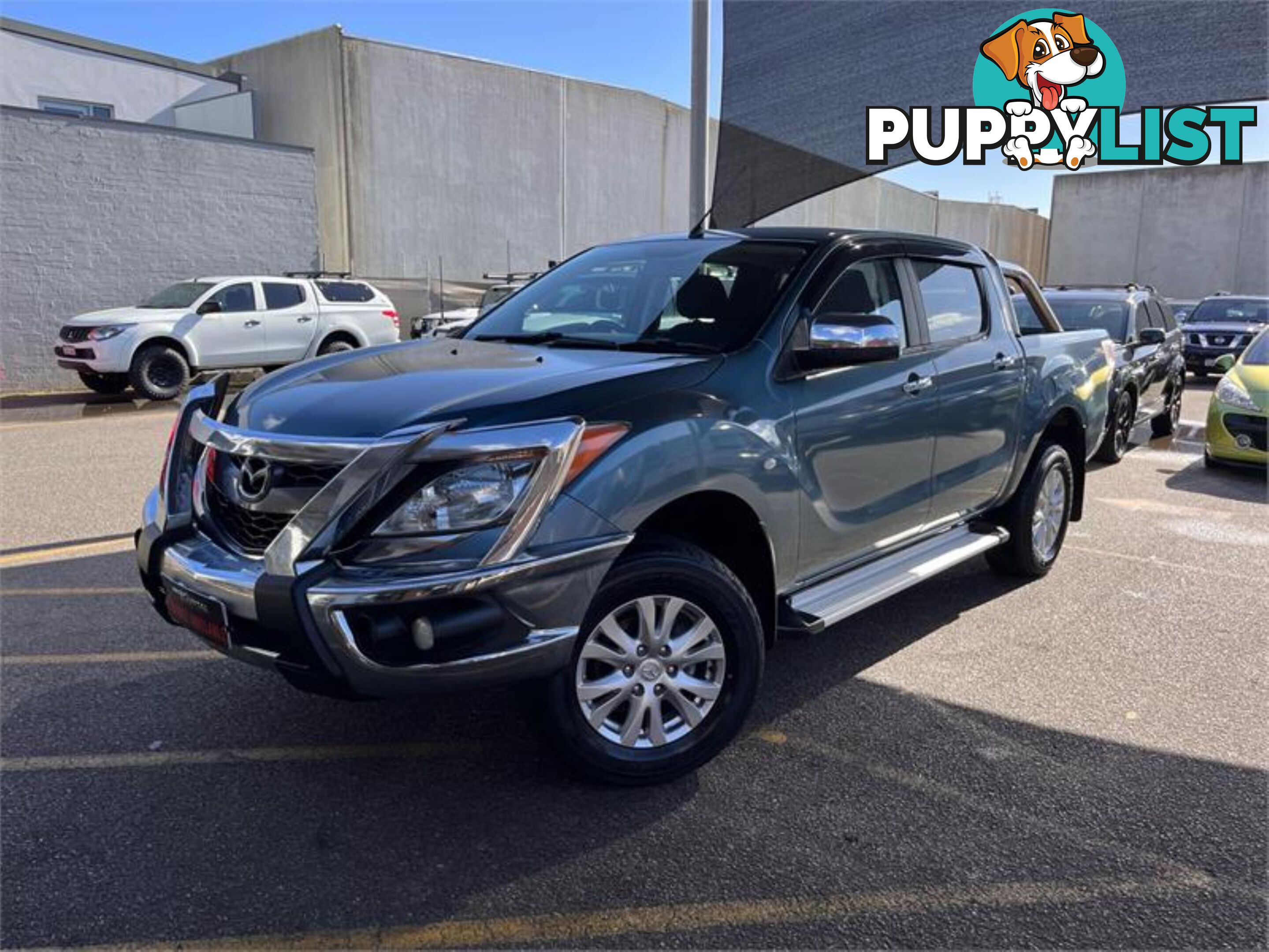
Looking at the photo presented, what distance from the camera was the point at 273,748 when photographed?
3.45 meters

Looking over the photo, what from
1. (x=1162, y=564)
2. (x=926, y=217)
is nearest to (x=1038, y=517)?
(x=1162, y=564)

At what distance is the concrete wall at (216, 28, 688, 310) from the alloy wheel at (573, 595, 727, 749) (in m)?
20.9

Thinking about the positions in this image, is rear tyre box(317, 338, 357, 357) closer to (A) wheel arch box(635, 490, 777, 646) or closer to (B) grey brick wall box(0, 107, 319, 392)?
(B) grey brick wall box(0, 107, 319, 392)

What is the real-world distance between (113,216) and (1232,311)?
69.8 feet

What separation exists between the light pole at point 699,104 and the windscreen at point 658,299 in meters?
4.45

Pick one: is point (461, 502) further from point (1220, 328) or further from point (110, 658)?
point (1220, 328)

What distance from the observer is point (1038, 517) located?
5.50 meters

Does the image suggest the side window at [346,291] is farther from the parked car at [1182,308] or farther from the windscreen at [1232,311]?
the parked car at [1182,308]

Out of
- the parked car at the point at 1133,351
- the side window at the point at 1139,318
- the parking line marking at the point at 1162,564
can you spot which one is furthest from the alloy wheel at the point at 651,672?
the side window at the point at 1139,318

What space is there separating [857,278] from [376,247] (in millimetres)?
21343

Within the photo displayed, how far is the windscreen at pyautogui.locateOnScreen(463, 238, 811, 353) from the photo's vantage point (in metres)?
3.80

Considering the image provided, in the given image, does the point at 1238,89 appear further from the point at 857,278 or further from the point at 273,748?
the point at 273,748

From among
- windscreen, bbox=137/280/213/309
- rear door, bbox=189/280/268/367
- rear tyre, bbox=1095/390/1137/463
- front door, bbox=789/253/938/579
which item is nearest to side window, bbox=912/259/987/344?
front door, bbox=789/253/938/579

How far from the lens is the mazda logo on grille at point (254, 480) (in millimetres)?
A: 2988
